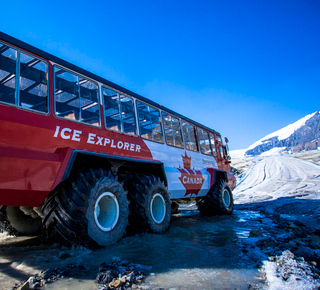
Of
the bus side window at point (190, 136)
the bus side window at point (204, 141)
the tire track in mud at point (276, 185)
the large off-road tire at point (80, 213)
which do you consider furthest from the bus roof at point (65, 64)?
the tire track in mud at point (276, 185)

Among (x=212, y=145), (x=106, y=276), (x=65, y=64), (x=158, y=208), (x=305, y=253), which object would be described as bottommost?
(x=305, y=253)

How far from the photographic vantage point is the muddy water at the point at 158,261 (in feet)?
8.02

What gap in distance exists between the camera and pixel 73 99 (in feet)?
13.3

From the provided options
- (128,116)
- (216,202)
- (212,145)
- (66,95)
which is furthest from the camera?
(212,145)

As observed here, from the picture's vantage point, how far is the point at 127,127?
203 inches

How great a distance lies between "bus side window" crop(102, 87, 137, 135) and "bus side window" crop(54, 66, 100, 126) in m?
0.25

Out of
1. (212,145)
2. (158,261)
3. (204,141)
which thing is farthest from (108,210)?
(212,145)

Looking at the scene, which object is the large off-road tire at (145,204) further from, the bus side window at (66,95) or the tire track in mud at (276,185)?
the tire track in mud at (276,185)

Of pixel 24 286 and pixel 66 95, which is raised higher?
pixel 66 95

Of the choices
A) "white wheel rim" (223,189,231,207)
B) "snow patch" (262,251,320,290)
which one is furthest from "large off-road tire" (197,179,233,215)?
"snow patch" (262,251,320,290)

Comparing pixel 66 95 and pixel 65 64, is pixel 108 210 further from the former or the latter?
pixel 65 64

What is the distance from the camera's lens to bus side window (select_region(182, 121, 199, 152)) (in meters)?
7.59

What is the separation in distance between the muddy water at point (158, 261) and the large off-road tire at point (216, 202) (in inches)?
146

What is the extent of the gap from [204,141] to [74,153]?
19.8ft
